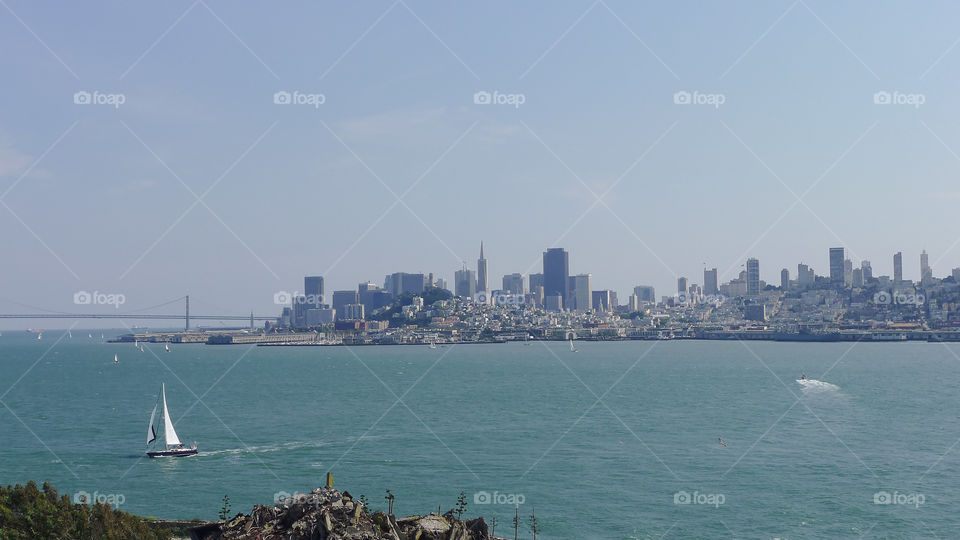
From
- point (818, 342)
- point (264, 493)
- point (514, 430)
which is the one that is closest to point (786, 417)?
point (514, 430)

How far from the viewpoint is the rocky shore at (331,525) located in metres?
16.1

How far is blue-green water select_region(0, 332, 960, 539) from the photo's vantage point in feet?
103

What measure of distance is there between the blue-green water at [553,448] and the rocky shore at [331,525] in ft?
34.6

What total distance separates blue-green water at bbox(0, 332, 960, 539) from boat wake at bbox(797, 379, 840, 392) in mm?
1045

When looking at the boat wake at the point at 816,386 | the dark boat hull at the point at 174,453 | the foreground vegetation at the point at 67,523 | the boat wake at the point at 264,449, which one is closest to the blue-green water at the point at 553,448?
the boat wake at the point at 264,449

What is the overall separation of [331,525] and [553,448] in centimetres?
2915

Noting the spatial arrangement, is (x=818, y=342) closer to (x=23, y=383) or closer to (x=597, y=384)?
(x=597, y=384)

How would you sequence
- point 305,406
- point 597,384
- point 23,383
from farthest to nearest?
point 23,383
point 597,384
point 305,406

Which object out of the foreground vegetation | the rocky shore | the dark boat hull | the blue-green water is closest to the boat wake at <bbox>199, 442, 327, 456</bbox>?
the blue-green water

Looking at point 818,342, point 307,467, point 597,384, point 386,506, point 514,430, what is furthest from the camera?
point 818,342

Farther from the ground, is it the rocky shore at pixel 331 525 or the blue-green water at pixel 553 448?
the rocky shore at pixel 331 525

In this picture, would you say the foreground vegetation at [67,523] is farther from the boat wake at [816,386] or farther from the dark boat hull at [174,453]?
the boat wake at [816,386]

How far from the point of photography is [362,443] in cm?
4572

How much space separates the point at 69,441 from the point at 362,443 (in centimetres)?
1727
